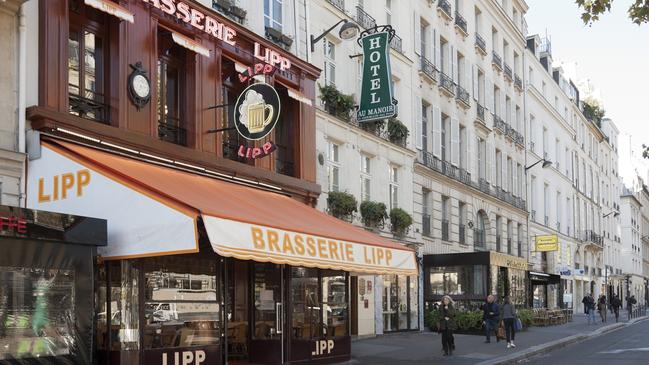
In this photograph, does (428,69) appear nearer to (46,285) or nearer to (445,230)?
(445,230)

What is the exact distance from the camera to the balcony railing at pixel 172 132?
14094mm

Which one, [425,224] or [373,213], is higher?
[373,213]

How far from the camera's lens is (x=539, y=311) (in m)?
31.7

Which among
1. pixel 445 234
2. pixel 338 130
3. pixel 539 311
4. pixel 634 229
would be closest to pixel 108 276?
pixel 338 130

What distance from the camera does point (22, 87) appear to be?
439 inches

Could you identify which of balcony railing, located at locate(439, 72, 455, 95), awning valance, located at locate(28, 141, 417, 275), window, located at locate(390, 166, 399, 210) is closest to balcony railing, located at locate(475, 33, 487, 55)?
balcony railing, located at locate(439, 72, 455, 95)

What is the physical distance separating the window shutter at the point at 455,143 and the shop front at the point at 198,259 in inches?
582

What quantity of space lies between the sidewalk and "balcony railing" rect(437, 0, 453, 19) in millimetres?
12431

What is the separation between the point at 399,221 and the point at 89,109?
12939 millimetres

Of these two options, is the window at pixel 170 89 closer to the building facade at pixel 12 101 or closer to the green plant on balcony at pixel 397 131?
the building facade at pixel 12 101

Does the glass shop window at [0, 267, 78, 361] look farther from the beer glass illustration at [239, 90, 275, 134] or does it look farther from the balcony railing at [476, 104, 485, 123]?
the balcony railing at [476, 104, 485, 123]

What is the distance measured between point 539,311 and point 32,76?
2530cm

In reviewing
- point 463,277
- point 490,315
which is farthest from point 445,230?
Answer: point 490,315

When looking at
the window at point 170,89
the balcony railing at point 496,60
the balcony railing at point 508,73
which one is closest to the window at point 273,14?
the window at point 170,89
